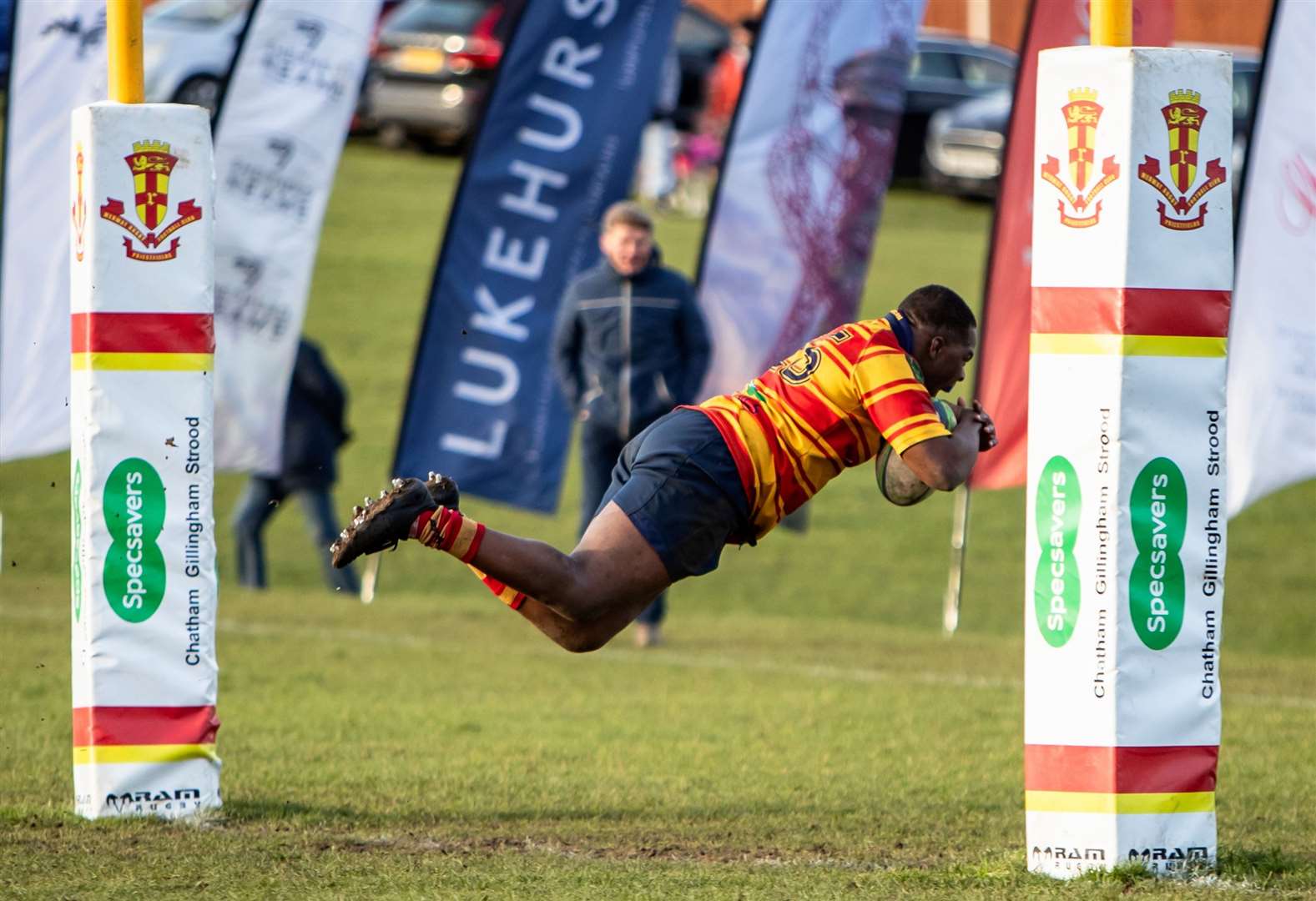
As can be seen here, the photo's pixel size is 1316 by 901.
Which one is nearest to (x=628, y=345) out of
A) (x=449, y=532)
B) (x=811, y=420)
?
(x=811, y=420)

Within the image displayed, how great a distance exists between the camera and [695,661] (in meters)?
11.6

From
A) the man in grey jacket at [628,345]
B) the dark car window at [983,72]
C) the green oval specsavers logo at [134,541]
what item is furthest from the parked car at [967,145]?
the green oval specsavers logo at [134,541]

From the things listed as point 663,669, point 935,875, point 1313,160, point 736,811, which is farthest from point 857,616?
point 935,875

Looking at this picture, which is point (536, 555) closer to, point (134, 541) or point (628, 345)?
point (134, 541)

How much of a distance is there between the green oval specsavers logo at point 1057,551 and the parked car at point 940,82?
23.7 meters

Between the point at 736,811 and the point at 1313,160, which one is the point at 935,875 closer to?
the point at 736,811

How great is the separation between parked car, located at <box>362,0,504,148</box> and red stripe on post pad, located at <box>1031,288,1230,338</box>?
2116 cm

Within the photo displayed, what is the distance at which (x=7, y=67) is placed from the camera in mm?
9883

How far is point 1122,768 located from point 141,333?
379cm

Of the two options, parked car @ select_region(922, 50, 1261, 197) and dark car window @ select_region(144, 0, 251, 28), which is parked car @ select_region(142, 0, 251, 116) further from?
parked car @ select_region(922, 50, 1261, 197)

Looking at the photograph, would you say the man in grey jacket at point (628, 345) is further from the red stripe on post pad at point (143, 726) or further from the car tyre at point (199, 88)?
the car tyre at point (199, 88)

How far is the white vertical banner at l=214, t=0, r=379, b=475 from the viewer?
10.4m

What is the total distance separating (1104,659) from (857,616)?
8436 millimetres

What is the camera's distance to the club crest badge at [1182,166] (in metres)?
6.00
